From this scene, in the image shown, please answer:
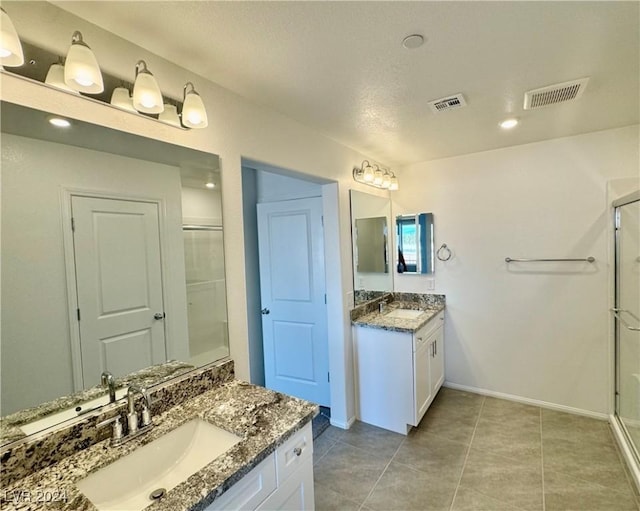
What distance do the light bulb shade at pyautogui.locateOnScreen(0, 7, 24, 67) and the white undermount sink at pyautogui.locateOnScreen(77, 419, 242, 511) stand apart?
127 cm

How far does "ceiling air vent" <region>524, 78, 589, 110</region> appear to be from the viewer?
5.66 ft

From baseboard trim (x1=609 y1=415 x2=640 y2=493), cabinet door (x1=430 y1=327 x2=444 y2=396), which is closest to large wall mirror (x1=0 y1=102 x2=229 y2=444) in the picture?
cabinet door (x1=430 y1=327 x2=444 y2=396)

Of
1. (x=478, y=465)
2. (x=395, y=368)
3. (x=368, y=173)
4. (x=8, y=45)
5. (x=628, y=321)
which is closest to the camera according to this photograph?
(x=8, y=45)

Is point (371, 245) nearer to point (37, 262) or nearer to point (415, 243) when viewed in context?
point (415, 243)

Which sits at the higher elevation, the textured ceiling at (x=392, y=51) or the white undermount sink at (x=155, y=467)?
the textured ceiling at (x=392, y=51)

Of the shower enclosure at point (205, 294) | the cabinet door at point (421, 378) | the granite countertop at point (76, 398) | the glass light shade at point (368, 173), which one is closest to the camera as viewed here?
the granite countertop at point (76, 398)

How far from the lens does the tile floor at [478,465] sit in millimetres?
1864

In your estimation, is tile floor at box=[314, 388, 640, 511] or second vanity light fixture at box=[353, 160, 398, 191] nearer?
tile floor at box=[314, 388, 640, 511]

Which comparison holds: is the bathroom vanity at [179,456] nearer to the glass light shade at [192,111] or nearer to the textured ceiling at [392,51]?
the glass light shade at [192,111]

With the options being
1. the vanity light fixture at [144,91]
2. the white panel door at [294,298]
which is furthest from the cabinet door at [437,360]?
the vanity light fixture at [144,91]

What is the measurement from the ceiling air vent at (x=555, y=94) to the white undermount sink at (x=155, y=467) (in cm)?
231

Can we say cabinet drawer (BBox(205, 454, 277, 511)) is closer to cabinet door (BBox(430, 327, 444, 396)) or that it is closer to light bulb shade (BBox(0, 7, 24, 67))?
light bulb shade (BBox(0, 7, 24, 67))

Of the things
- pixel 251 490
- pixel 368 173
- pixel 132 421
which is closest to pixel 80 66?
pixel 132 421

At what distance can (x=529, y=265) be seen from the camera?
285 cm
